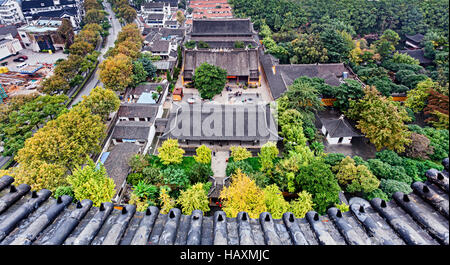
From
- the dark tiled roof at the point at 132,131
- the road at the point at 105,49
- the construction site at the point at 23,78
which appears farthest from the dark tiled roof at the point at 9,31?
the dark tiled roof at the point at 132,131

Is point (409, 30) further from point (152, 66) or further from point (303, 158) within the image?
point (152, 66)

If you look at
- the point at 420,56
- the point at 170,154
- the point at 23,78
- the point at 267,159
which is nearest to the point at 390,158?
the point at 267,159

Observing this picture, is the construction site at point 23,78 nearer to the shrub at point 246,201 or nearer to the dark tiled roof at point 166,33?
the dark tiled roof at point 166,33

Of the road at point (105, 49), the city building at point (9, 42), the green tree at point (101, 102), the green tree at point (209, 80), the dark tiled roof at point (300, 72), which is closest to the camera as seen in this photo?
the green tree at point (101, 102)

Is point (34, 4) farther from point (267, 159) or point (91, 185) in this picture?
point (267, 159)

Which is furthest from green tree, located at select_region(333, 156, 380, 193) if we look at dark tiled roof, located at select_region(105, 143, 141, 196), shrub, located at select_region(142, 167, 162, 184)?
dark tiled roof, located at select_region(105, 143, 141, 196)

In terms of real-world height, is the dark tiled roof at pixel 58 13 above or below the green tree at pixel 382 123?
above
